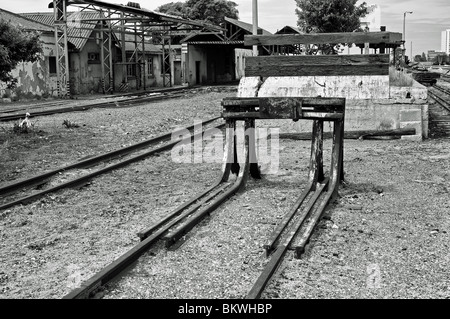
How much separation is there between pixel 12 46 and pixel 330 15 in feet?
85.3

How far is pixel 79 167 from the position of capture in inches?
379

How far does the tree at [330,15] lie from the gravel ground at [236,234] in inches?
1073

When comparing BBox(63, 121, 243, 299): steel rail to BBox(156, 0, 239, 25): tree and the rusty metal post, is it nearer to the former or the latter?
the rusty metal post

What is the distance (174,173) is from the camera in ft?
29.9

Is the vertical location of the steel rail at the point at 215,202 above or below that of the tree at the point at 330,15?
below

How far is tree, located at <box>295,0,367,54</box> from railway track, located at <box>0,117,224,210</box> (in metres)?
25.7

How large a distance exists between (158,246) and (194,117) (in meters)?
13.0

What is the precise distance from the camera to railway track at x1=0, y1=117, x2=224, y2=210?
752cm

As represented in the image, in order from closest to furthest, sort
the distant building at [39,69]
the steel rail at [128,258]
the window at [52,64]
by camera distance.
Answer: the steel rail at [128,258], the distant building at [39,69], the window at [52,64]

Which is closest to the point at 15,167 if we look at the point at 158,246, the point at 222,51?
the point at 158,246

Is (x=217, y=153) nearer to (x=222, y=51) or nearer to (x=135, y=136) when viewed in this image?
(x=135, y=136)

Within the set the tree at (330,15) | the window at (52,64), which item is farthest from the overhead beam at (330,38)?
the tree at (330,15)

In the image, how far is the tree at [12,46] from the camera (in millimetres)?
13008

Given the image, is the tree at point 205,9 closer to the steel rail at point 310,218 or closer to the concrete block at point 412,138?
the concrete block at point 412,138
